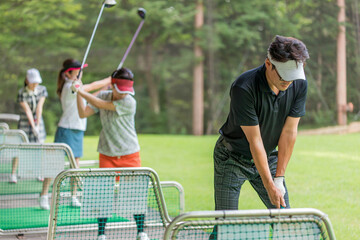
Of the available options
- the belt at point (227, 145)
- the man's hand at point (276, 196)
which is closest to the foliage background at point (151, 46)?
the belt at point (227, 145)

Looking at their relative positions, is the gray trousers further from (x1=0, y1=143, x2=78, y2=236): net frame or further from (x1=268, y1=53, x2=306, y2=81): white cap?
(x1=0, y1=143, x2=78, y2=236): net frame

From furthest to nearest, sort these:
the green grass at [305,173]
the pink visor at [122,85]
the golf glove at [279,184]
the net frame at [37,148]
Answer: the green grass at [305,173] < the net frame at [37,148] < the pink visor at [122,85] < the golf glove at [279,184]

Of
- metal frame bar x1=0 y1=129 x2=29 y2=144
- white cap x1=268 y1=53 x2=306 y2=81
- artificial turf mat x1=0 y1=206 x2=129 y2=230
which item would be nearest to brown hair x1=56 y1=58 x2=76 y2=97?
metal frame bar x1=0 y1=129 x2=29 y2=144

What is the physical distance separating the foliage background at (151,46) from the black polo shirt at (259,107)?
12.2 meters

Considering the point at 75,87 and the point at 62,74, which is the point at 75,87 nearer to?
the point at 75,87

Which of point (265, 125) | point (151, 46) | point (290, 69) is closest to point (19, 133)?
point (265, 125)

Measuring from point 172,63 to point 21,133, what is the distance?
11.7 metres

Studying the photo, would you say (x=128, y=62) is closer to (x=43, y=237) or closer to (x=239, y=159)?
(x=43, y=237)

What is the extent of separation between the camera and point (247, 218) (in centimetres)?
185

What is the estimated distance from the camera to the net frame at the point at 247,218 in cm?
182

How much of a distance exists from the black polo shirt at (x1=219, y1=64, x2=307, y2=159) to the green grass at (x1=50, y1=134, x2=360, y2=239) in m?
1.99

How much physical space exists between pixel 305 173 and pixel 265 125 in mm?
5518

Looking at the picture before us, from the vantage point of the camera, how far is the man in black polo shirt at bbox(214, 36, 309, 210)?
2.34 metres

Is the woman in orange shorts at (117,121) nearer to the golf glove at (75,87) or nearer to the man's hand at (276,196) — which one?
the golf glove at (75,87)
